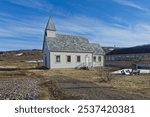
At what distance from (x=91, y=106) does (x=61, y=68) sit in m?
28.2

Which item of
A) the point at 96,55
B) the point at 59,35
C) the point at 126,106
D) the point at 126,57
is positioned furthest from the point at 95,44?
the point at 126,106

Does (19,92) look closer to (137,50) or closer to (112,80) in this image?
(112,80)

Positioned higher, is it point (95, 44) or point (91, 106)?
point (95, 44)

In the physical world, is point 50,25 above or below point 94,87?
above

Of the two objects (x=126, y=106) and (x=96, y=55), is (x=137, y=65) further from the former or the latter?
(x=126, y=106)

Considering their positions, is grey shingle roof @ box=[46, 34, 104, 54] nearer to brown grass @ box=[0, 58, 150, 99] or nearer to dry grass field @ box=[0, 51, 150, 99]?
brown grass @ box=[0, 58, 150, 99]

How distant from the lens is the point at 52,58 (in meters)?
34.6

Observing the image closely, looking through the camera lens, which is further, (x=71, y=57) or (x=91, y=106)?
(x=71, y=57)

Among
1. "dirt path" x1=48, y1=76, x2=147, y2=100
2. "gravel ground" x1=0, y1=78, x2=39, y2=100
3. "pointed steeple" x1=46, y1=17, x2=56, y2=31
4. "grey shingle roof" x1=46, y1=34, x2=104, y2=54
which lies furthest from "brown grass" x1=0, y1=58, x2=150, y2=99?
"pointed steeple" x1=46, y1=17, x2=56, y2=31

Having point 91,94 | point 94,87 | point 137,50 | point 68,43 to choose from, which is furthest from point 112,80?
point 137,50

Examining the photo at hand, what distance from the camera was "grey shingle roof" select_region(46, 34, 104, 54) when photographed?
35375 millimetres

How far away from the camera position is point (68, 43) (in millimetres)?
37562

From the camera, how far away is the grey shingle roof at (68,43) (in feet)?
116

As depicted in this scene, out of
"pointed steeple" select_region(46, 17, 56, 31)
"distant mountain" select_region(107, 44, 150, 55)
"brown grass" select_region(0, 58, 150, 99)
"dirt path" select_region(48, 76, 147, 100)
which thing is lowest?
"brown grass" select_region(0, 58, 150, 99)
